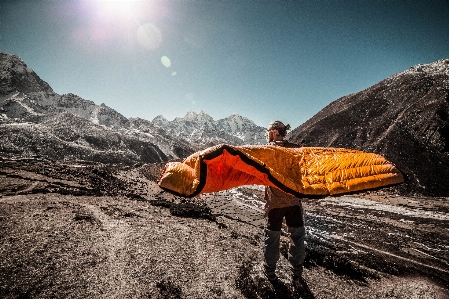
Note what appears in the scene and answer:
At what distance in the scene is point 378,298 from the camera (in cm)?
443

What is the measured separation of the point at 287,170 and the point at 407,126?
44753 mm

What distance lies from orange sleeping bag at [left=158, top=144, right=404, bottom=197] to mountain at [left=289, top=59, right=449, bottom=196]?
58.3 ft

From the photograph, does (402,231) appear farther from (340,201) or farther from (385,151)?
(385,151)

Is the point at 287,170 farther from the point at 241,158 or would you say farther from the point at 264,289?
the point at 264,289

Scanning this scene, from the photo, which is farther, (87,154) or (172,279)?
(87,154)

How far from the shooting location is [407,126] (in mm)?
37312

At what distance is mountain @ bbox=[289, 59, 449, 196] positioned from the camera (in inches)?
1119

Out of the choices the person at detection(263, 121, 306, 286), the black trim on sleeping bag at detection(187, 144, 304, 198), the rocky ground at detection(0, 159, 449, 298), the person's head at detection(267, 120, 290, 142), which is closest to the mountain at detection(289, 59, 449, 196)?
the rocky ground at detection(0, 159, 449, 298)

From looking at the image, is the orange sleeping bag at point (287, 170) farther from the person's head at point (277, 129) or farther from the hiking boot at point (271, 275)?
the hiking boot at point (271, 275)

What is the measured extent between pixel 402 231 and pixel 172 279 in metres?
13.1

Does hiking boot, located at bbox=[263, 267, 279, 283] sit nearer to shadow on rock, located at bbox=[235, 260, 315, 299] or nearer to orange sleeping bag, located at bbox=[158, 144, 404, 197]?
shadow on rock, located at bbox=[235, 260, 315, 299]

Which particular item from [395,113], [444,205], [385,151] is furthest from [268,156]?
[395,113]

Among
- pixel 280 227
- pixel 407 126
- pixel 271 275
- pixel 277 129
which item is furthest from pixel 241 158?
pixel 407 126

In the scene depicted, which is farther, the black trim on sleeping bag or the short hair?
the short hair
